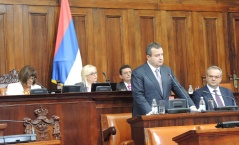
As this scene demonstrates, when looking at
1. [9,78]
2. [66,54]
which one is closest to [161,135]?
[9,78]

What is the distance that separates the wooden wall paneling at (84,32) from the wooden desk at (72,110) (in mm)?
2466

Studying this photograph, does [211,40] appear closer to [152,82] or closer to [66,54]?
[66,54]

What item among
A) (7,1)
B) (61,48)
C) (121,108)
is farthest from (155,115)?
(7,1)

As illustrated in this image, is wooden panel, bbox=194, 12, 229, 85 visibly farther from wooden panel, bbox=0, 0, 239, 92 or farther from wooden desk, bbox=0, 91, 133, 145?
wooden desk, bbox=0, 91, 133, 145

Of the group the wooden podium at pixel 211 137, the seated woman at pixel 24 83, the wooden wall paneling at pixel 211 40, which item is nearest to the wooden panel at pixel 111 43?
the wooden wall paneling at pixel 211 40

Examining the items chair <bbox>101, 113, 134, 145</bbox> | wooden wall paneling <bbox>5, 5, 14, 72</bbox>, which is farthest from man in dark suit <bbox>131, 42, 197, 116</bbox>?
wooden wall paneling <bbox>5, 5, 14, 72</bbox>

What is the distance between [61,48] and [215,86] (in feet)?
9.14

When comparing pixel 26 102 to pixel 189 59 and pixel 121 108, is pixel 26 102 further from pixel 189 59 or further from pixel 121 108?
pixel 189 59

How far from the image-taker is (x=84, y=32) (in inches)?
318

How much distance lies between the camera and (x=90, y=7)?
8.19 m

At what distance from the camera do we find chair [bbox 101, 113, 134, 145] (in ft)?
17.6

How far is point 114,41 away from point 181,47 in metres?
1.30

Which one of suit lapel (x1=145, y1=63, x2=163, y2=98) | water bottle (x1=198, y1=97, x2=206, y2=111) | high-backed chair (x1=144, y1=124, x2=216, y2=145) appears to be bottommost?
high-backed chair (x1=144, y1=124, x2=216, y2=145)

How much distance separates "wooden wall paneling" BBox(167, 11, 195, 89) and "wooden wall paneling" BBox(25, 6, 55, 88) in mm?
2203
